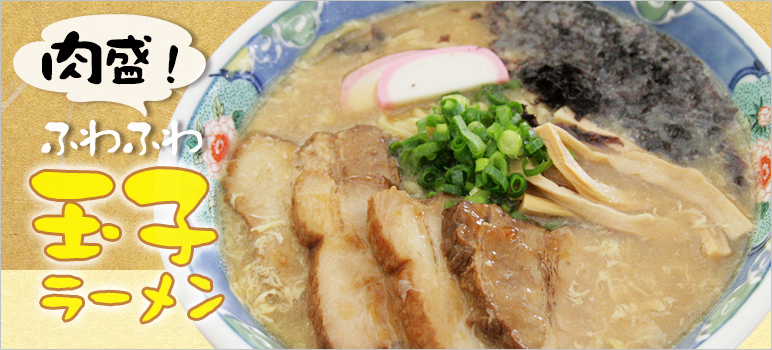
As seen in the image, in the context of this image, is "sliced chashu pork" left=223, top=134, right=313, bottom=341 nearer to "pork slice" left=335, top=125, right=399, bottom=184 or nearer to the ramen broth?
the ramen broth

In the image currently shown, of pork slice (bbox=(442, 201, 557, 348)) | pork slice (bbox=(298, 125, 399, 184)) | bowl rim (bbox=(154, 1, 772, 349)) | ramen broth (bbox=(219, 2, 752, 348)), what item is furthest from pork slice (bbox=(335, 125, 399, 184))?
bowl rim (bbox=(154, 1, 772, 349))

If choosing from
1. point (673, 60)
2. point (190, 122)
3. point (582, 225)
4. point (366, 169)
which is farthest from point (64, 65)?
point (673, 60)

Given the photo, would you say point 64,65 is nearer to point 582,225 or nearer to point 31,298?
point 31,298

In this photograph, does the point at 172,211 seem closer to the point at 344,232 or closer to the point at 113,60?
the point at 344,232

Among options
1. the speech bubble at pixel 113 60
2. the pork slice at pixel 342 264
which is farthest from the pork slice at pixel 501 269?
the speech bubble at pixel 113 60

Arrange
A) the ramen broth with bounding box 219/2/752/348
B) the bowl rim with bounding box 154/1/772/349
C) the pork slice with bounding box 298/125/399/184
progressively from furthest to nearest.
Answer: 1. the pork slice with bounding box 298/125/399/184
2. the ramen broth with bounding box 219/2/752/348
3. the bowl rim with bounding box 154/1/772/349
